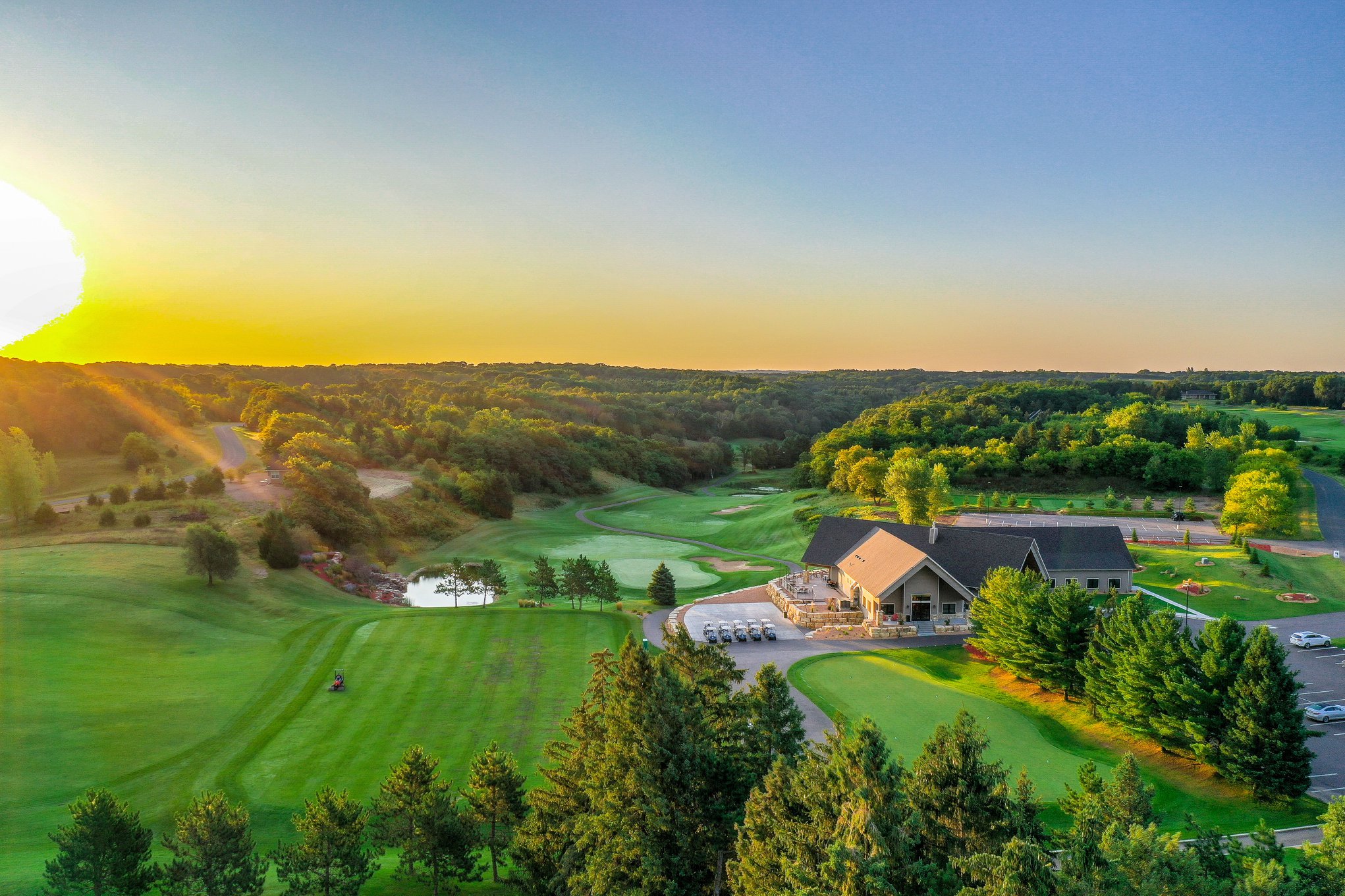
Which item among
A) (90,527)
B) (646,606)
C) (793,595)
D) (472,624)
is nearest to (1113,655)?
(793,595)

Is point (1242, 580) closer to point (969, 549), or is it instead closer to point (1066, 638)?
point (969, 549)

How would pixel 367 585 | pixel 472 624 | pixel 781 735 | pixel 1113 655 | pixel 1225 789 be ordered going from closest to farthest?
pixel 781 735 < pixel 1225 789 < pixel 1113 655 < pixel 472 624 < pixel 367 585

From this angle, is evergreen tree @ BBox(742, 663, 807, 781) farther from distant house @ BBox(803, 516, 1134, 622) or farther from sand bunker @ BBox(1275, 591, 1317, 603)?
sand bunker @ BBox(1275, 591, 1317, 603)

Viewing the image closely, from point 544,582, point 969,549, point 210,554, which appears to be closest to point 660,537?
point 544,582

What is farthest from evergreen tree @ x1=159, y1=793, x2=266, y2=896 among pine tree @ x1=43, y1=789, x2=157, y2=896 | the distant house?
the distant house

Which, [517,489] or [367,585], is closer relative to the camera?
[367,585]

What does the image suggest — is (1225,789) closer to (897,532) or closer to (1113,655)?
(1113,655)

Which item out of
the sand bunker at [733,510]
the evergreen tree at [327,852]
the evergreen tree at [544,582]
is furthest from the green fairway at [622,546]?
the evergreen tree at [327,852]
